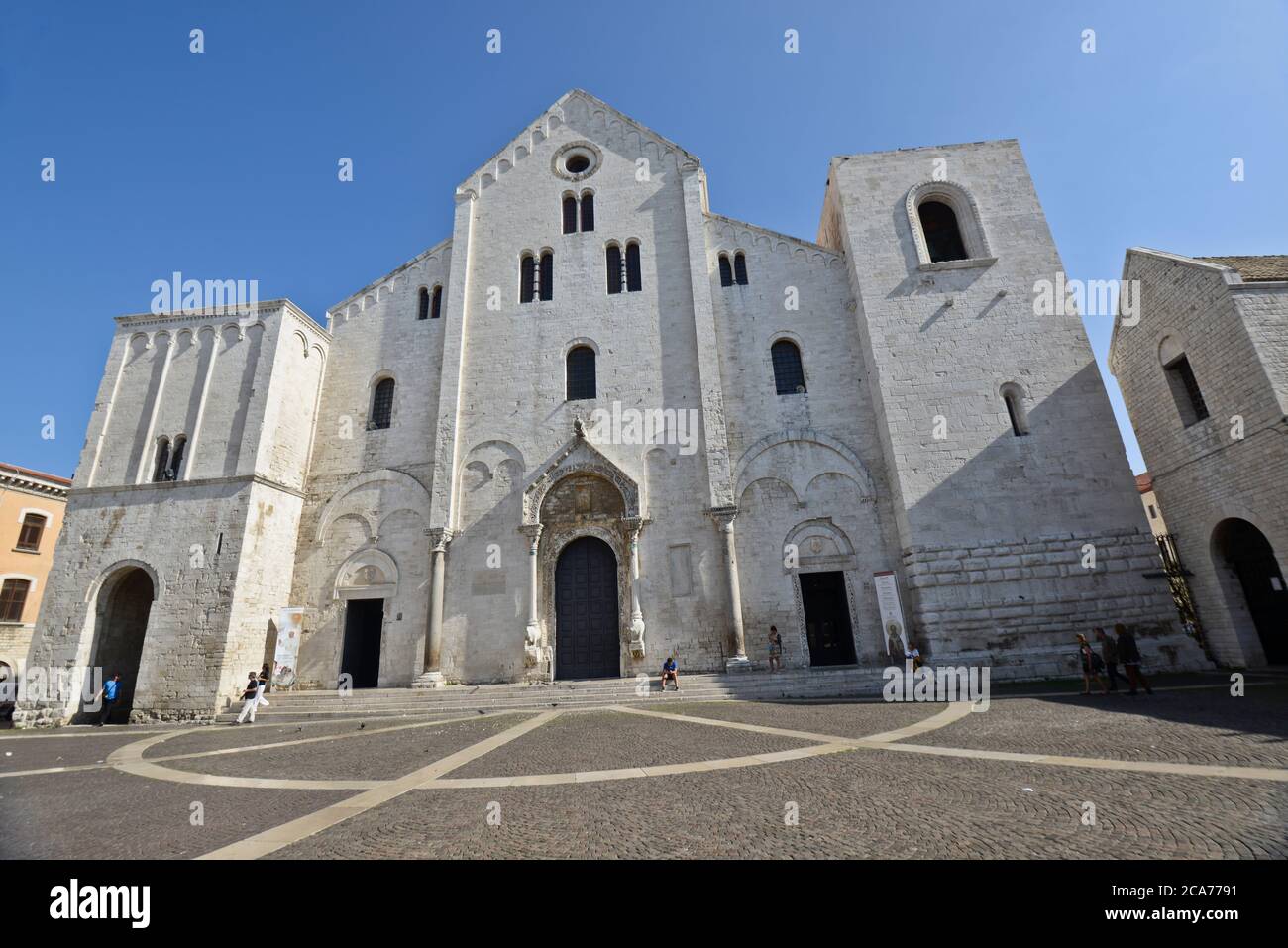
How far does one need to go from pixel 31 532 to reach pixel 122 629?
15.0 meters

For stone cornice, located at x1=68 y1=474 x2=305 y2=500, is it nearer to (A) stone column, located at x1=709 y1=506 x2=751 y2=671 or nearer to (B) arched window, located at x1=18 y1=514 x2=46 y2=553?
(B) arched window, located at x1=18 y1=514 x2=46 y2=553

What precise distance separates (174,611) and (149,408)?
23.6 ft

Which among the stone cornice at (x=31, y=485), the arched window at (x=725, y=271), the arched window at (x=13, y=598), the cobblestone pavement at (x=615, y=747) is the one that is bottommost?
the cobblestone pavement at (x=615, y=747)

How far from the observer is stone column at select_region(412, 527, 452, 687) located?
1600 centimetres

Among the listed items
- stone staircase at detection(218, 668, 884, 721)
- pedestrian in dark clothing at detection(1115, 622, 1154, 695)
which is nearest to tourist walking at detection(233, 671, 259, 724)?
stone staircase at detection(218, 668, 884, 721)

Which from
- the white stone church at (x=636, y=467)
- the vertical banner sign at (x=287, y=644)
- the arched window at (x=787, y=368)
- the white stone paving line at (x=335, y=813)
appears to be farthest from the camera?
the arched window at (x=787, y=368)

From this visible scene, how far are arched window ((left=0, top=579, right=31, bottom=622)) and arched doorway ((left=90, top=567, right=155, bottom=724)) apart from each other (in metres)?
13.2

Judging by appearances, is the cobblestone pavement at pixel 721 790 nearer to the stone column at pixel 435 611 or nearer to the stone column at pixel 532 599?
the stone column at pixel 435 611

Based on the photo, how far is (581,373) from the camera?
1945cm

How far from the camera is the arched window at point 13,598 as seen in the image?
2406 cm

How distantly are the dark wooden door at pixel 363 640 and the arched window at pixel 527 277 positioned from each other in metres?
12.1

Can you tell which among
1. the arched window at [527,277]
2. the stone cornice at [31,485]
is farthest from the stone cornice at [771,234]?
the stone cornice at [31,485]

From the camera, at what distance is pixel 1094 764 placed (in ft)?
19.3
